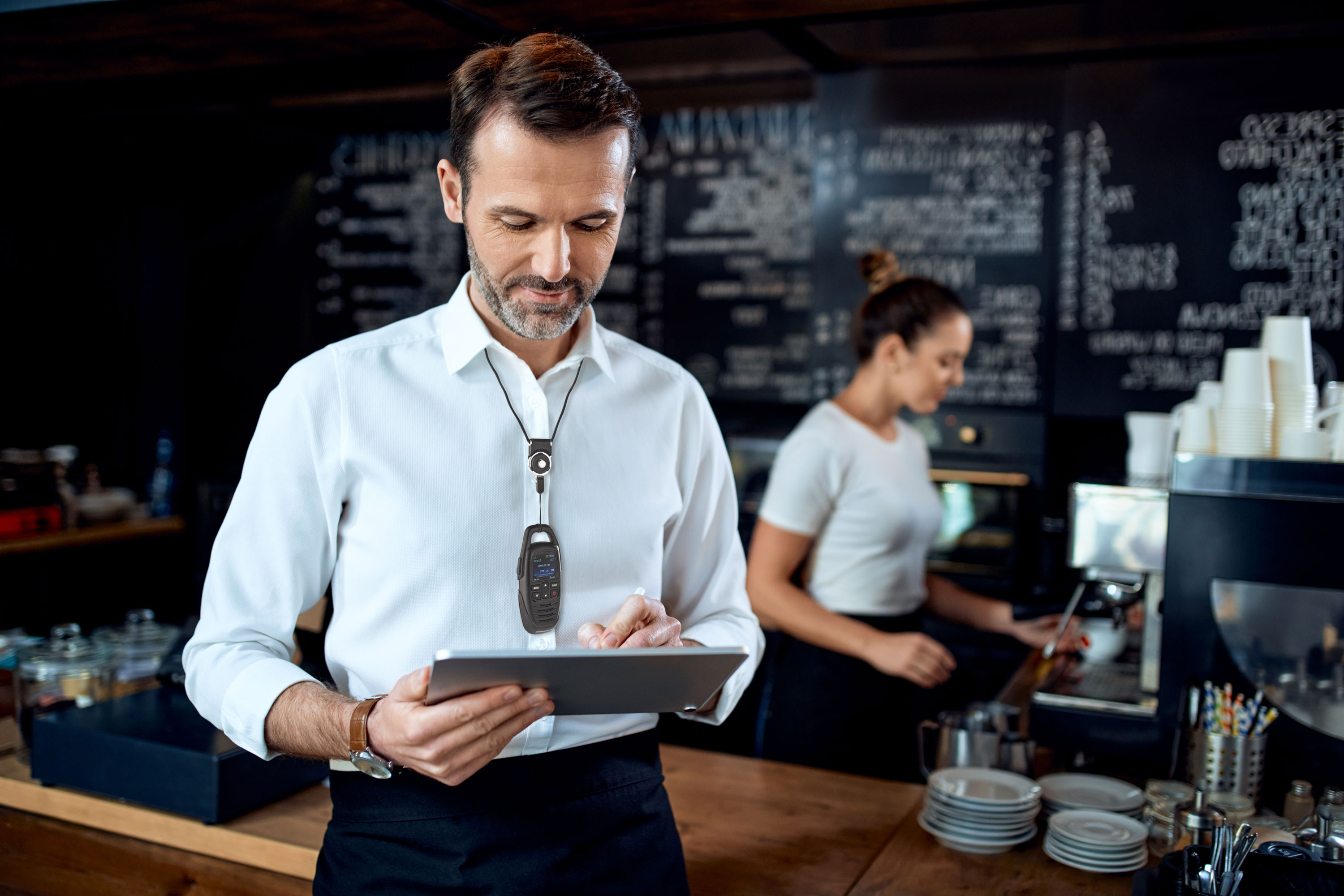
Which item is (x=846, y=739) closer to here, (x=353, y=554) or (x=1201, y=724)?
(x=1201, y=724)

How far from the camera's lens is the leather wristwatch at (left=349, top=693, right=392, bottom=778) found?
40.5 inches

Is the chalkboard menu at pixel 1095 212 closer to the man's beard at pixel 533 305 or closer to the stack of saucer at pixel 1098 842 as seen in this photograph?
the stack of saucer at pixel 1098 842

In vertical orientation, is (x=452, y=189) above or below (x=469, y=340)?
above

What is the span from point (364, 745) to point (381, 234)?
4.16 metres

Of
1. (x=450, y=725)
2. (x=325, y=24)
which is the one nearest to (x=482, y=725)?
(x=450, y=725)

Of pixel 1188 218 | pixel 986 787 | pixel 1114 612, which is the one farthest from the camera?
pixel 1188 218

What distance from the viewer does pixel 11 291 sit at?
15.3 feet

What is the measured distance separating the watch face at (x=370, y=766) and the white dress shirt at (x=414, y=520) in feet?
0.39

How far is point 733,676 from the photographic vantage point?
1250mm

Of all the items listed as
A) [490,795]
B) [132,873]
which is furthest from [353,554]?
[132,873]

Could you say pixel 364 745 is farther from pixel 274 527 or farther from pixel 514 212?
pixel 514 212

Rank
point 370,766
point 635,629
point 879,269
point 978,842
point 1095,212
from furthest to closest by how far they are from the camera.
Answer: point 1095,212, point 879,269, point 978,842, point 635,629, point 370,766

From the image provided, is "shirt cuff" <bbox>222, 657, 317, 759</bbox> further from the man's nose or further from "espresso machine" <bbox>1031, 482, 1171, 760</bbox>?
"espresso machine" <bbox>1031, 482, 1171, 760</bbox>

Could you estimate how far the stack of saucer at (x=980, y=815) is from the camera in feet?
4.87
